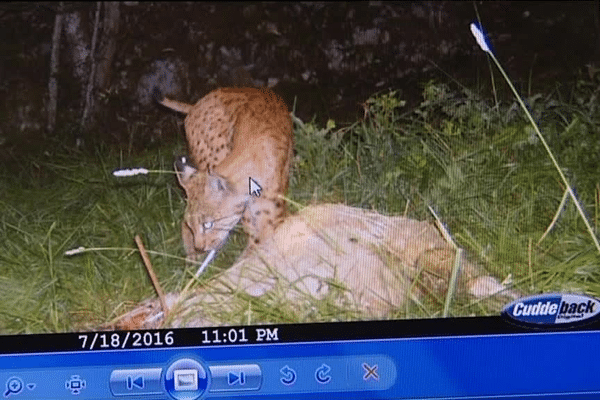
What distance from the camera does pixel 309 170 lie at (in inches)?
65.2

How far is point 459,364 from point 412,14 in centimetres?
54

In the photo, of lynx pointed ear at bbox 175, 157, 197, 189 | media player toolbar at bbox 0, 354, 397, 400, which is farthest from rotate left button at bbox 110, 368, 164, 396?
lynx pointed ear at bbox 175, 157, 197, 189

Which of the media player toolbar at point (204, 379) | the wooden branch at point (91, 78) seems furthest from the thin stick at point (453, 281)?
the wooden branch at point (91, 78)

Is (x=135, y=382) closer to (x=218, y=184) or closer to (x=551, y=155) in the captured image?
(x=218, y=184)

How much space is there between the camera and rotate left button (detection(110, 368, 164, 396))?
150 centimetres

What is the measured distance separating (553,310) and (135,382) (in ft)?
2.00

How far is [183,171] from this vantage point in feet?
5.37

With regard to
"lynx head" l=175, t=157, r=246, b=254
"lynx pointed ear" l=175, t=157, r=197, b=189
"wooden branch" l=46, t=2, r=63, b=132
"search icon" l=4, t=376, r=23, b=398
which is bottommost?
"search icon" l=4, t=376, r=23, b=398

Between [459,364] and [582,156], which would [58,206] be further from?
[582,156]

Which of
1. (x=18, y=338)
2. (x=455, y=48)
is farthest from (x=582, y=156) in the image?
(x=18, y=338)

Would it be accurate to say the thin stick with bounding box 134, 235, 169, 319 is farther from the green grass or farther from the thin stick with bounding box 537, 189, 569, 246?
the thin stick with bounding box 537, 189, 569, 246

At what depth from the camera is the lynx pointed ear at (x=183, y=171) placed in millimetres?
1629

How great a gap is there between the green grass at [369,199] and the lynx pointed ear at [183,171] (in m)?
0.01

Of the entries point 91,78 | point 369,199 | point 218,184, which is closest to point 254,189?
point 218,184
